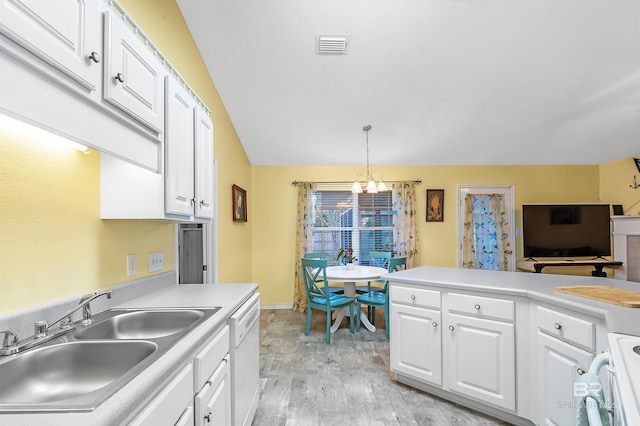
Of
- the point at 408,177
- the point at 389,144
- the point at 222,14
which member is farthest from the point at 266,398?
the point at 408,177

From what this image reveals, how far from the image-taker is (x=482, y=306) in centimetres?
204

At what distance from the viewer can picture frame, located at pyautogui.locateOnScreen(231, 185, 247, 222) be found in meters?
3.86

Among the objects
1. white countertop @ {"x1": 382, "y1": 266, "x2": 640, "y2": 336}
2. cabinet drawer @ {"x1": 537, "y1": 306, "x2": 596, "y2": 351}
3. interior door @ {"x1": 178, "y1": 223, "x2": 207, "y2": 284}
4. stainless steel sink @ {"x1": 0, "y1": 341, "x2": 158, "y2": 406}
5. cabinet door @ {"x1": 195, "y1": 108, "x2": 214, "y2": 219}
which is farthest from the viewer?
interior door @ {"x1": 178, "y1": 223, "x2": 207, "y2": 284}

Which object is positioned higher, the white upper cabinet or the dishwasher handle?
the white upper cabinet

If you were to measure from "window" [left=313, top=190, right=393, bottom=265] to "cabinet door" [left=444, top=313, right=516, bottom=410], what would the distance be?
9.59 feet

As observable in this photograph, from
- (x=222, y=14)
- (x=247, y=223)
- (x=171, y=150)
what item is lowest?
(x=247, y=223)

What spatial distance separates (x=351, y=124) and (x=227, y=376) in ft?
10.8

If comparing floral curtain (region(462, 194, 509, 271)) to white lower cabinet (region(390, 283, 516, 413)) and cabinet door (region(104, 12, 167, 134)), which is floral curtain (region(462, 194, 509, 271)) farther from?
cabinet door (region(104, 12, 167, 134))

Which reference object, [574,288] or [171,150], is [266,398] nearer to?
[171,150]

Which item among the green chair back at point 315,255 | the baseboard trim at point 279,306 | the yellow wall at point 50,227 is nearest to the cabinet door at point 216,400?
the yellow wall at point 50,227

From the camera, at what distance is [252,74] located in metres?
3.18

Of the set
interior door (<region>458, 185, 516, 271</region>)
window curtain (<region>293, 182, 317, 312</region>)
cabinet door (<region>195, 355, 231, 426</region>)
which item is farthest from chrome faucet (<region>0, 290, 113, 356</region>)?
interior door (<region>458, 185, 516, 271</region>)

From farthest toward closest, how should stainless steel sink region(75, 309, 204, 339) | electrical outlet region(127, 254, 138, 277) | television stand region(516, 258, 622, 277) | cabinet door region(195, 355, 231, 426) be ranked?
television stand region(516, 258, 622, 277) → electrical outlet region(127, 254, 138, 277) → stainless steel sink region(75, 309, 204, 339) → cabinet door region(195, 355, 231, 426)

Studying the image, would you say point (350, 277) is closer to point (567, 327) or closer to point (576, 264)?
point (567, 327)
